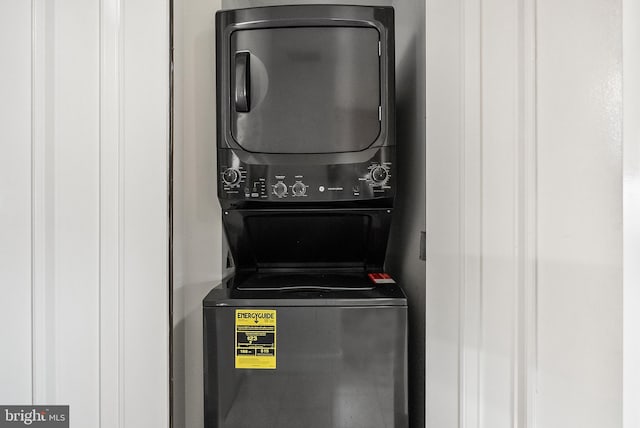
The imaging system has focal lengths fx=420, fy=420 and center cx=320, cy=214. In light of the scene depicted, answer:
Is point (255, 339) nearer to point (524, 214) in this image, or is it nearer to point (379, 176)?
point (379, 176)

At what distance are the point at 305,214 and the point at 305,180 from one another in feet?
0.44

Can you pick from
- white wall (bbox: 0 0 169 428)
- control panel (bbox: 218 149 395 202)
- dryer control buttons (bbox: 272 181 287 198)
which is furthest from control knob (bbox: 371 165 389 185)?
white wall (bbox: 0 0 169 428)

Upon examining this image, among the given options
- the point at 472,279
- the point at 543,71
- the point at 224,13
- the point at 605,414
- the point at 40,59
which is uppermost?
the point at 224,13

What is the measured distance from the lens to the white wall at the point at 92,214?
3.58ft

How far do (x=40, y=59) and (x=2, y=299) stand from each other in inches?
24.7

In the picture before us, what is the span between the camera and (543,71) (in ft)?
2.42

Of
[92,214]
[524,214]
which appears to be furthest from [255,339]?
[524,214]

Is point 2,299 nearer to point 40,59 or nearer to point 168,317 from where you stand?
point 168,317

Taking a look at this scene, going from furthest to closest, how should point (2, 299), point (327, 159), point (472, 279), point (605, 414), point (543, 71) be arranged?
point (327, 159), point (2, 299), point (472, 279), point (543, 71), point (605, 414)

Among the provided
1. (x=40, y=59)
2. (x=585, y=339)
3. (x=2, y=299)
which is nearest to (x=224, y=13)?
(x=40, y=59)

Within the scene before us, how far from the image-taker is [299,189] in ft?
3.90

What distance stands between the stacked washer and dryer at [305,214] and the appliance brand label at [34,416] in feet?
1.30

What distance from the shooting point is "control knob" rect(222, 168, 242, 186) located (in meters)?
1.18

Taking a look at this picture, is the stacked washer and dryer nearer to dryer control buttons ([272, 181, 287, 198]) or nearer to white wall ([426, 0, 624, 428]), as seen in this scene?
dryer control buttons ([272, 181, 287, 198])
